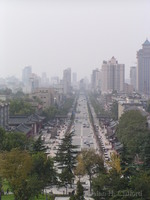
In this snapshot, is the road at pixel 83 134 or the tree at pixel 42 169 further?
the road at pixel 83 134

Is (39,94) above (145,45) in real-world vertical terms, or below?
below

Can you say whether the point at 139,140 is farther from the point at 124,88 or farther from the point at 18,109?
the point at 124,88

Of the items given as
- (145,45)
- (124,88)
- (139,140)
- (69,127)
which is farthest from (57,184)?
(145,45)

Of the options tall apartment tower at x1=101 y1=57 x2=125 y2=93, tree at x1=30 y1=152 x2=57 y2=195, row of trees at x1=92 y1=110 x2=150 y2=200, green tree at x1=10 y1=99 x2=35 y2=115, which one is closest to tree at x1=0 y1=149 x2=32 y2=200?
tree at x1=30 y1=152 x2=57 y2=195

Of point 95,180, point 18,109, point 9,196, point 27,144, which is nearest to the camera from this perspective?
point 95,180

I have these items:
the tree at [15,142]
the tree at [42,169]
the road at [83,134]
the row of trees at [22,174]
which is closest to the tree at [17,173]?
the row of trees at [22,174]

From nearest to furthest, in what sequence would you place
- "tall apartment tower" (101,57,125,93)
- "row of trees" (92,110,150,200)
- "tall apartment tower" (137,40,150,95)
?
1. "row of trees" (92,110,150,200)
2. "tall apartment tower" (101,57,125,93)
3. "tall apartment tower" (137,40,150,95)

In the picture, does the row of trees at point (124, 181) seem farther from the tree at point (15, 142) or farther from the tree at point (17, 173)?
the tree at point (15, 142)

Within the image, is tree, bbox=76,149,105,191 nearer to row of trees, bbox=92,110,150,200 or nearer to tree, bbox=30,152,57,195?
tree, bbox=30,152,57,195
